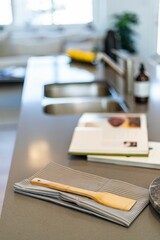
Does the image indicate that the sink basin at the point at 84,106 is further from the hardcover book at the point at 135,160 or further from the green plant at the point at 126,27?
the green plant at the point at 126,27

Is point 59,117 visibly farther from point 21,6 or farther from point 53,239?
point 21,6

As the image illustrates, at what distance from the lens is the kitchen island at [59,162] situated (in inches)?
31.5

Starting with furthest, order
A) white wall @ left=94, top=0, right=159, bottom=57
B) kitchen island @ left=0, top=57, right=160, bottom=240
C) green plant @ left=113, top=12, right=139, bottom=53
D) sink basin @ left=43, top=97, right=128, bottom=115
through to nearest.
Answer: white wall @ left=94, top=0, right=159, bottom=57
green plant @ left=113, top=12, right=139, bottom=53
sink basin @ left=43, top=97, right=128, bottom=115
kitchen island @ left=0, top=57, right=160, bottom=240

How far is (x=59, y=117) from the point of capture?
1628mm

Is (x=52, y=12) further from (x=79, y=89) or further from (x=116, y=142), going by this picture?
(x=116, y=142)

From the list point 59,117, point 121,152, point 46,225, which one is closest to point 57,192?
point 46,225

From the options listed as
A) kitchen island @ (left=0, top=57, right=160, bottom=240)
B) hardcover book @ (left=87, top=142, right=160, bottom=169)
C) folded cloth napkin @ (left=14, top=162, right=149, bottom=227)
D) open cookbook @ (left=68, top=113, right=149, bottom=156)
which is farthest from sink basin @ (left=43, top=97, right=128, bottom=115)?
folded cloth napkin @ (left=14, top=162, right=149, bottom=227)

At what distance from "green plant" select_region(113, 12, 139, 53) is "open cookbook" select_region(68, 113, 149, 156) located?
4.48 meters

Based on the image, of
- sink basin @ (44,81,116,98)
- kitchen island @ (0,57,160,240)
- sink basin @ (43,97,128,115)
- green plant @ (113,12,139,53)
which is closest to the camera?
kitchen island @ (0,57,160,240)

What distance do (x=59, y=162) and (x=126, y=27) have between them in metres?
4.89

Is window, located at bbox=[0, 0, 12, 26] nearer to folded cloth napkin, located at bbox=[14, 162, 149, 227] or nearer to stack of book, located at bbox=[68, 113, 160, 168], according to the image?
stack of book, located at bbox=[68, 113, 160, 168]

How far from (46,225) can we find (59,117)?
840 millimetres

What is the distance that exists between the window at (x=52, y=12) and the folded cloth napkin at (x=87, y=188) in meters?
5.10

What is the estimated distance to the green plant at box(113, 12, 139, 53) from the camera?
5.67 meters
